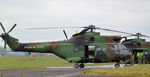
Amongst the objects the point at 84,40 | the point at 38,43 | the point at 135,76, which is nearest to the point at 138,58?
the point at 84,40

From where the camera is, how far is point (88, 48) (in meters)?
28.8

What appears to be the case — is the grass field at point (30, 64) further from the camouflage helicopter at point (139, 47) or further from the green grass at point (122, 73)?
the green grass at point (122, 73)

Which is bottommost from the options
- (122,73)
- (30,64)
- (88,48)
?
(30,64)

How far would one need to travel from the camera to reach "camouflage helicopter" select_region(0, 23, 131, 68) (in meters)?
28.4

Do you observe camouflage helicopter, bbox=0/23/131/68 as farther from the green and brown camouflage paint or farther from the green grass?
the green grass

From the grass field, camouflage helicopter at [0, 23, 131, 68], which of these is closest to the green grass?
camouflage helicopter at [0, 23, 131, 68]

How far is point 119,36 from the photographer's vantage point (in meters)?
29.4

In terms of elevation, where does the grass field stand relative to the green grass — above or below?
below

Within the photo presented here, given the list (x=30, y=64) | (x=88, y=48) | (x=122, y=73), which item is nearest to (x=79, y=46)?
(x=88, y=48)

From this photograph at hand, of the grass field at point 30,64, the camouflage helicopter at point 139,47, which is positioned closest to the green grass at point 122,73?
the grass field at point 30,64

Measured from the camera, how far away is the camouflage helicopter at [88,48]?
93.2 ft

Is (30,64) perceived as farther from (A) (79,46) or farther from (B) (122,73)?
(B) (122,73)

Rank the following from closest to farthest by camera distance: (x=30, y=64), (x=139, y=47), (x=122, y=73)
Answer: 1. (x=122, y=73)
2. (x=139, y=47)
3. (x=30, y=64)

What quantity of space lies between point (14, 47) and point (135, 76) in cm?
1907
